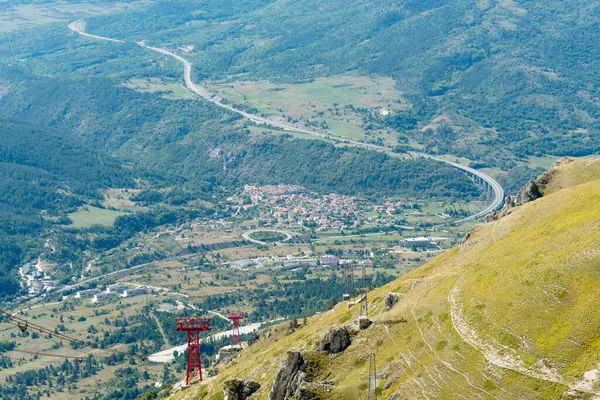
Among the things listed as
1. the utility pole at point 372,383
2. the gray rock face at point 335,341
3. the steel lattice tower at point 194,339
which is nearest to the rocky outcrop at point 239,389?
the gray rock face at point 335,341

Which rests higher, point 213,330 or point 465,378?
point 465,378

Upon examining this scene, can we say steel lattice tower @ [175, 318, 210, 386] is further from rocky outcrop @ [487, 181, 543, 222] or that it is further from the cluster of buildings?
the cluster of buildings

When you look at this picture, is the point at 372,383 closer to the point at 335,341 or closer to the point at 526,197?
the point at 335,341

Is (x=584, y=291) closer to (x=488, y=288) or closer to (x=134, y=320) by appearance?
(x=488, y=288)

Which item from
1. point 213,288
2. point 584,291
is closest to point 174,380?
point 213,288

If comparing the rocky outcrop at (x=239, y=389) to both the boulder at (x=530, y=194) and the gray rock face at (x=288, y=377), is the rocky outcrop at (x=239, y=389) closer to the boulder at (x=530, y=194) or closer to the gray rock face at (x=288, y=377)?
the gray rock face at (x=288, y=377)

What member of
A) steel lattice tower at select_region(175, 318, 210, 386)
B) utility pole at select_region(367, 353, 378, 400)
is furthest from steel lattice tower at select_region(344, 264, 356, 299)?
utility pole at select_region(367, 353, 378, 400)
